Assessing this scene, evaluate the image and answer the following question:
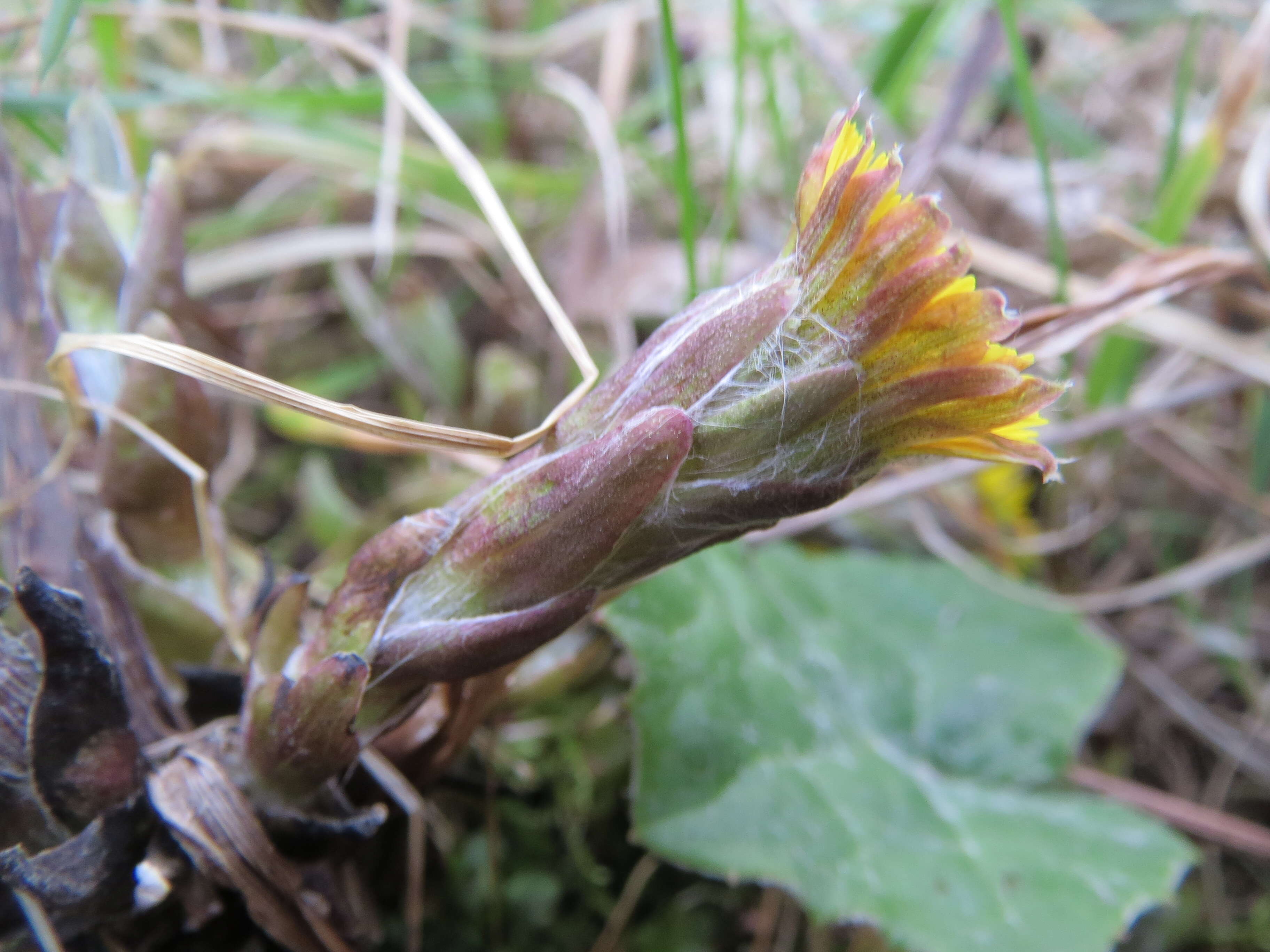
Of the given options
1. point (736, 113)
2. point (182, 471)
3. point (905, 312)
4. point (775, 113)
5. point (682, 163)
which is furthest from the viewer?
point (775, 113)

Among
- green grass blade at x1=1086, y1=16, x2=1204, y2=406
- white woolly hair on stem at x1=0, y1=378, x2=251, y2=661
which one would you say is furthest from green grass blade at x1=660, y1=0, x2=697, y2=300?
green grass blade at x1=1086, y1=16, x2=1204, y2=406

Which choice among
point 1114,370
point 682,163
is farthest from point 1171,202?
point 682,163

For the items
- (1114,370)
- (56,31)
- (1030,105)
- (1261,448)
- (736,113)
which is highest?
(56,31)

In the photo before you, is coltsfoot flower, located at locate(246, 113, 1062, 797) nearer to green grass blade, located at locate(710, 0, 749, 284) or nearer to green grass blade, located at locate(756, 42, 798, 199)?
green grass blade, located at locate(710, 0, 749, 284)

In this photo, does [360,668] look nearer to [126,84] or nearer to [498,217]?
[498,217]

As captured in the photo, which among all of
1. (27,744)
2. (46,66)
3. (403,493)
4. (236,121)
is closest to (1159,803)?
(403,493)

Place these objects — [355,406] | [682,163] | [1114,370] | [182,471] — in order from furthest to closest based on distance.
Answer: [1114,370] < [682,163] < [182,471] < [355,406]

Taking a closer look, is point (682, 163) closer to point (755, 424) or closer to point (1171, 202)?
point (755, 424)
